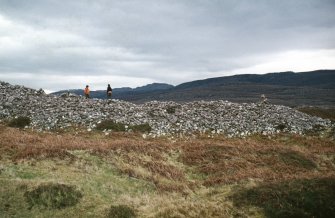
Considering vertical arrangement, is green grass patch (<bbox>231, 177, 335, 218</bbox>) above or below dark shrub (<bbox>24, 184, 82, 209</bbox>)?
below

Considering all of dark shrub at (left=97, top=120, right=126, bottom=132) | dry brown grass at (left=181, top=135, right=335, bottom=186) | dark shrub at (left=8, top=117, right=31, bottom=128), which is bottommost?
dry brown grass at (left=181, top=135, right=335, bottom=186)

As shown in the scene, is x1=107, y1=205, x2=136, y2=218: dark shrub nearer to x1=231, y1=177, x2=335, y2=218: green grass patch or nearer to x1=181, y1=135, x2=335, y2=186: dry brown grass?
x1=231, y1=177, x2=335, y2=218: green grass patch

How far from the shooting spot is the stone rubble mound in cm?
4528

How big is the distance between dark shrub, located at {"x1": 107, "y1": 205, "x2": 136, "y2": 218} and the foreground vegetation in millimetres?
50

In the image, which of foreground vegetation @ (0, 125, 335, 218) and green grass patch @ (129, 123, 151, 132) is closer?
foreground vegetation @ (0, 125, 335, 218)

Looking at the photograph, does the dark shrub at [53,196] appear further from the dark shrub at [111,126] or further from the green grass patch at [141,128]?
the green grass patch at [141,128]

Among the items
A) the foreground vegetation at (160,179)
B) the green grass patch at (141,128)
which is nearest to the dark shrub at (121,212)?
the foreground vegetation at (160,179)

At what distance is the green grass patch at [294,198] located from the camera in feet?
62.1

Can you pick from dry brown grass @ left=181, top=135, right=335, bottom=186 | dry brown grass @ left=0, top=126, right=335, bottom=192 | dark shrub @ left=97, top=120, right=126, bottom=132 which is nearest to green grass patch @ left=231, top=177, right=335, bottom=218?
dry brown grass @ left=0, top=126, right=335, bottom=192

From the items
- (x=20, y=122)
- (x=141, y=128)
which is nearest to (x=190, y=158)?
(x=141, y=128)

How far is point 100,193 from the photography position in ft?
70.3

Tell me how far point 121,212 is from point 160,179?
24.3 ft

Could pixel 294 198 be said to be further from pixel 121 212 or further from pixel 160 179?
pixel 160 179

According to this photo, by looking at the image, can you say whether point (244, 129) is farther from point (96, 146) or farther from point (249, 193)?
point (249, 193)
